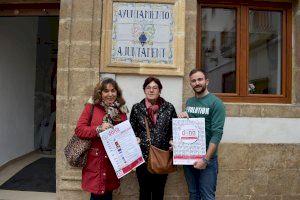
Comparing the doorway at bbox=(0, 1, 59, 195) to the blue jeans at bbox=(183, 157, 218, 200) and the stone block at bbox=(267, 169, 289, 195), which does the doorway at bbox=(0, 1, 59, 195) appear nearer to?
Result: the blue jeans at bbox=(183, 157, 218, 200)

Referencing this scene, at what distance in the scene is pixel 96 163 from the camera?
375cm

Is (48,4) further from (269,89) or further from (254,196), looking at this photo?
(254,196)

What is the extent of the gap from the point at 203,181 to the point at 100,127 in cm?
117

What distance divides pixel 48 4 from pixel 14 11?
547 millimetres

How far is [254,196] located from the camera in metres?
4.99

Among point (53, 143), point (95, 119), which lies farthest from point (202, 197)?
point (53, 143)

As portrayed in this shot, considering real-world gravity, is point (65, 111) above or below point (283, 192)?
above

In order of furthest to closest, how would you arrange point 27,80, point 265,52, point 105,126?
1. point 27,80
2. point 265,52
3. point 105,126

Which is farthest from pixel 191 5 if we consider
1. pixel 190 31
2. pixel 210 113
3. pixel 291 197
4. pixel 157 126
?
pixel 291 197

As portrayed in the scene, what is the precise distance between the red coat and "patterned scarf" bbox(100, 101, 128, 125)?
1.7 inches

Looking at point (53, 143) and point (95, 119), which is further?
point (53, 143)

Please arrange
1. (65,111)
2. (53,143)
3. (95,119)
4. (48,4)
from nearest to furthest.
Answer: (95,119)
(65,111)
(48,4)
(53,143)

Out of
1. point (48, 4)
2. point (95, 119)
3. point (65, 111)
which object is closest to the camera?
point (95, 119)

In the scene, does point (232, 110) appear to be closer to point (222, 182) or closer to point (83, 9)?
point (222, 182)
